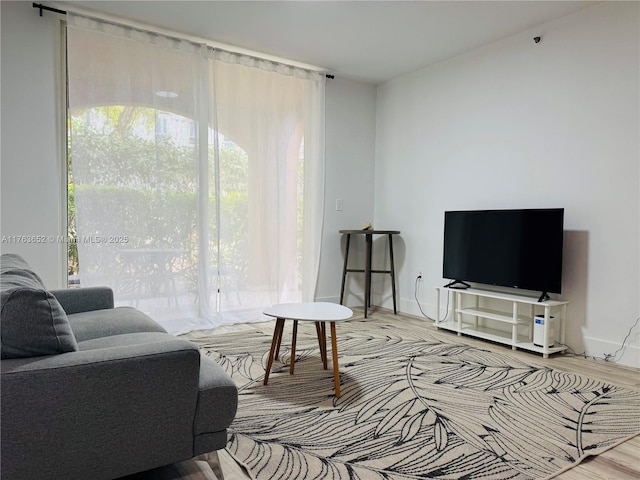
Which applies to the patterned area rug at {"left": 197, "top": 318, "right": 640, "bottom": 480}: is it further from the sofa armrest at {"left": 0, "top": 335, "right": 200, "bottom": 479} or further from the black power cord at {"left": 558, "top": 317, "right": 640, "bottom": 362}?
the black power cord at {"left": 558, "top": 317, "right": 640, "bottom": 362}

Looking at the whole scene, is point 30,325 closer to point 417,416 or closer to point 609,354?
point 417,416

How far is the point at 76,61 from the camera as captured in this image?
342cm

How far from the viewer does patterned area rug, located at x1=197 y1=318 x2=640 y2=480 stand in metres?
1.76

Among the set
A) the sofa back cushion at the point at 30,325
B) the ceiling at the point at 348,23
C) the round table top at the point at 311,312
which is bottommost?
the round table top at the point at 311,312

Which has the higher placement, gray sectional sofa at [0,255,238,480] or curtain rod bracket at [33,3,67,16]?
curtain rod bracket at [33,3,67,16]

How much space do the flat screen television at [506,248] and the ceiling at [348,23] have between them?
1528 mm

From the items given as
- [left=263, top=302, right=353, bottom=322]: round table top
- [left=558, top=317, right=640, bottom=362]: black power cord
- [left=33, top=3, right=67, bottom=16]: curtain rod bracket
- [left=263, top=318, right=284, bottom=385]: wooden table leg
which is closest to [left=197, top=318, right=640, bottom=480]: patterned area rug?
[left=263, top=318, right=284, bottom=385]: wooden table leg

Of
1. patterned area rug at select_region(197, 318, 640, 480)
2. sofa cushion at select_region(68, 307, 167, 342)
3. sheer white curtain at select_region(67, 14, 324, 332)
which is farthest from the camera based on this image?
sheer white curtain at select_region(67, 14, 324, 332)

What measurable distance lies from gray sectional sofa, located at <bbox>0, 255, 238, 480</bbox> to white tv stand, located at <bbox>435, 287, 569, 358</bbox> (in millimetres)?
2591

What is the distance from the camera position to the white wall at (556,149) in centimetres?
308

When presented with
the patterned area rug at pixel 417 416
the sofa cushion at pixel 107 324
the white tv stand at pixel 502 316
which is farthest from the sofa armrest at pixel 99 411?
the white tv stand at pixel 502 316

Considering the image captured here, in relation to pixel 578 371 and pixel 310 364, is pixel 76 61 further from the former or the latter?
pixel 578 371

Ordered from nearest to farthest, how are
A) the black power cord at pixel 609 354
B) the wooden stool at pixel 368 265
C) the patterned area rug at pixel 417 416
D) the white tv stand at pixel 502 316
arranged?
the patterned area rug at pixel 417 416, the black power cord at pixel 609 354, the white tv stand at pixel 502 316, the wooden stool at pixel 368 265

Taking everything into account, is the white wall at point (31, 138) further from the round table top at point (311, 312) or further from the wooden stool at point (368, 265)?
the wooden stool at point (368, 265)
